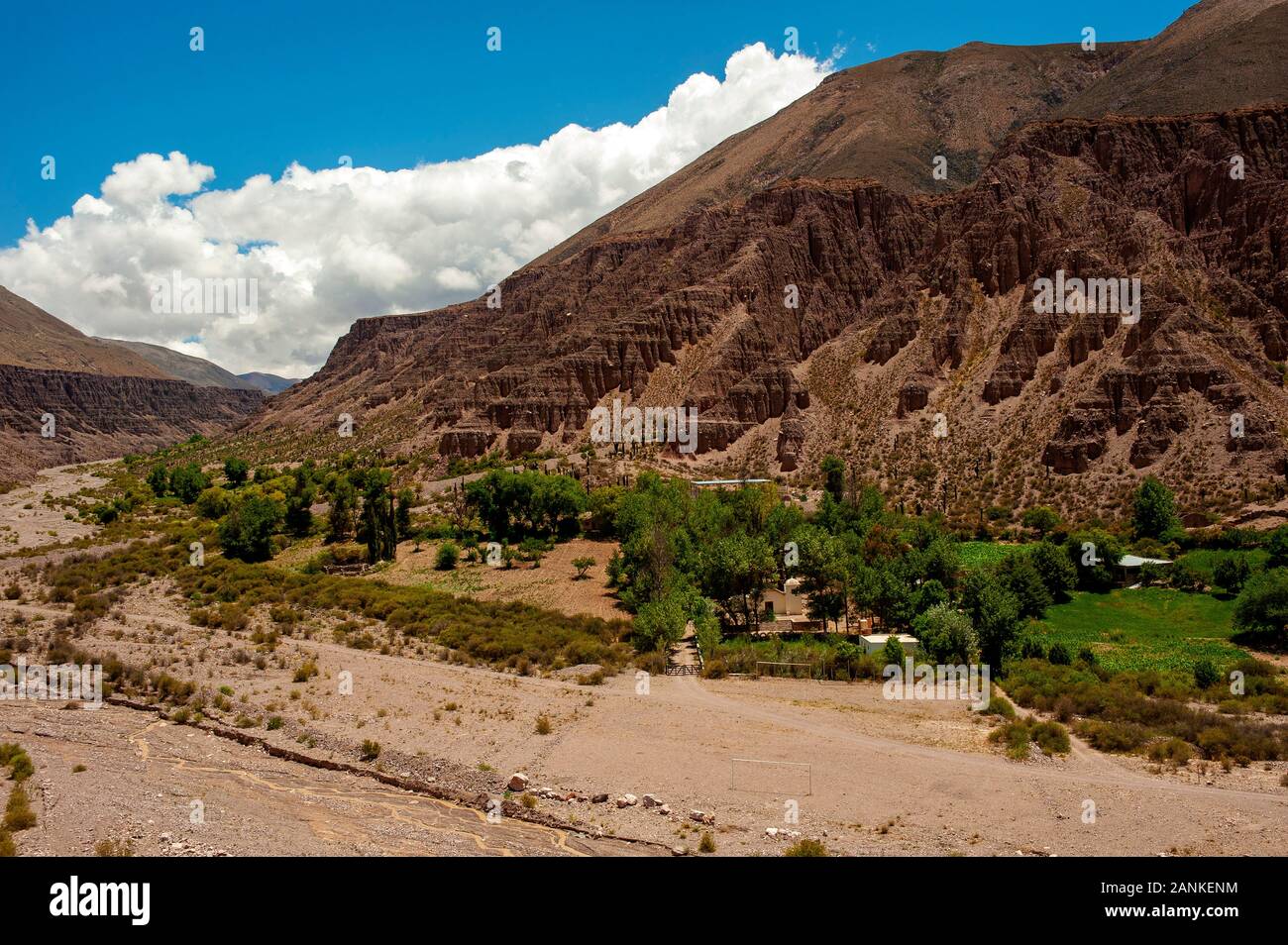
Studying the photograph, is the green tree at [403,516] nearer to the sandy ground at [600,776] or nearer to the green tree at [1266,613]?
the sandy ground at [600,776]

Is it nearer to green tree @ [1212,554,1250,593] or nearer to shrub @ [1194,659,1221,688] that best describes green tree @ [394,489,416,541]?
shrub @ [1194,659,1221,688]

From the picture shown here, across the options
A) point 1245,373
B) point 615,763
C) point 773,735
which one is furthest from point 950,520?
point 615,763

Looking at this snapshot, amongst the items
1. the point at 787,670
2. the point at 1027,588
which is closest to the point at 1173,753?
the point at 787,670

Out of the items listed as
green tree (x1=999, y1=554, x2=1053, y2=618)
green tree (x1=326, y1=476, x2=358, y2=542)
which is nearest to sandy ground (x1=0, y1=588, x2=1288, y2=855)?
green tree (x1=999, y1=554, x2=1053, y2=618)

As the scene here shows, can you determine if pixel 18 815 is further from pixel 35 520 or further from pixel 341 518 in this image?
pixel 35 520

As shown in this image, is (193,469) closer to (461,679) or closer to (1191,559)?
(461,679)

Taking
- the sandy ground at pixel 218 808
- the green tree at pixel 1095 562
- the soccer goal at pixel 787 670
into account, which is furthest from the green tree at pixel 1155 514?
the sandy ground at pixel 218 808
